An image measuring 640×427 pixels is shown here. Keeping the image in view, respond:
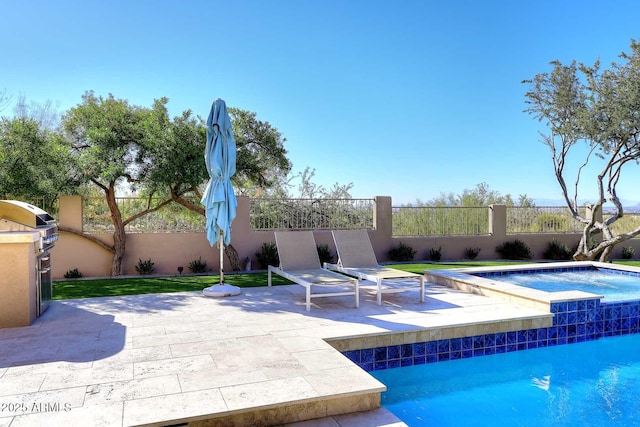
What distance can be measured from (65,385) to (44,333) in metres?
2.16

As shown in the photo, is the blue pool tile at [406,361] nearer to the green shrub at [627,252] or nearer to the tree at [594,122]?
the tree at [594,122]

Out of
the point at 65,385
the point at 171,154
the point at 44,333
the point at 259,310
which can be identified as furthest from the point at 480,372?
the point at 171,154

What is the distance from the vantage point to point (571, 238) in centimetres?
1722

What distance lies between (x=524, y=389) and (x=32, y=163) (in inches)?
443

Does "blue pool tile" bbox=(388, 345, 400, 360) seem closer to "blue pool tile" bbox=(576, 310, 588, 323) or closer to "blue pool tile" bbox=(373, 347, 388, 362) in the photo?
"blue pool tile" bbox=(373, 347, 388, 362)

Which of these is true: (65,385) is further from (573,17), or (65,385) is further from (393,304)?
(573,17)

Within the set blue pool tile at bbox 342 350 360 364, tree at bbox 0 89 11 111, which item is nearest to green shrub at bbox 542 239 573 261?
blue pool tile at bbox 342 350 360 364

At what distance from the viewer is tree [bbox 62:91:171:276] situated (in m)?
11.3

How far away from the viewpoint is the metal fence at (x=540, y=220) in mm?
16953

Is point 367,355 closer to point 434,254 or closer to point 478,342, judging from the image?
point 478,342

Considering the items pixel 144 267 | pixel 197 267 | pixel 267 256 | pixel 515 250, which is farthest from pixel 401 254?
pixel 144 267

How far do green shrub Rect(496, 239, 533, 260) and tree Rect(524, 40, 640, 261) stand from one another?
156 cm

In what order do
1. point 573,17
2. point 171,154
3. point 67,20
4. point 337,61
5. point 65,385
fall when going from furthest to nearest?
point 337,61
point 573,17
point 67,20
point 171,154
point 65,385

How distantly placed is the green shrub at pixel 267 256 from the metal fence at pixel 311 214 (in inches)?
36.5
